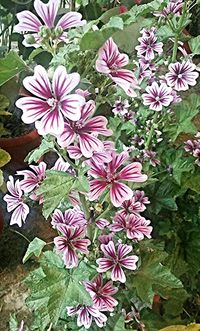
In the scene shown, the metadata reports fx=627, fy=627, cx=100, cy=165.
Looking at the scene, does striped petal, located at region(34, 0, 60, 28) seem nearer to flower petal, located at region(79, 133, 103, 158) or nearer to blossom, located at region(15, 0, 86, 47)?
blossom, located at region(15, 0, 86, 47)

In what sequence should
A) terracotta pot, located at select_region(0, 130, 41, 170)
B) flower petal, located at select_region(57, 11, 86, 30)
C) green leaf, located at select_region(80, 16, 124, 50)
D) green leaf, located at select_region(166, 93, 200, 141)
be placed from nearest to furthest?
green leaf, located at select_region(80, 16, 124, 50) < flower petal, located at select_region(57, 11, 86, 30) < green leaf, located at select_region(166, 93, 200, 141) < terracotta pot, located at select_region(0, 130, 41, 170)

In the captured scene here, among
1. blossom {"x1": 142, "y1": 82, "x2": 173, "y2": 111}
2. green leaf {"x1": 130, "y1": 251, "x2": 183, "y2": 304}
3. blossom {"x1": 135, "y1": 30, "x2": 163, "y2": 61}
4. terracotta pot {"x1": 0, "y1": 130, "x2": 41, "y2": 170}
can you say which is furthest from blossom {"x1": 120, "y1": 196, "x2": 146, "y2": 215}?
terracotta pot {"x1": 0, "y1": 130, "x2": 41, "y2": 170}

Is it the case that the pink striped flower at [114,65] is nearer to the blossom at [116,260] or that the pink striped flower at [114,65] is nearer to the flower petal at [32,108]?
the flower petal at [32,108]

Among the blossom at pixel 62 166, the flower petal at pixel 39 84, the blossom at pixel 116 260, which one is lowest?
the blossom at pixel 116 260

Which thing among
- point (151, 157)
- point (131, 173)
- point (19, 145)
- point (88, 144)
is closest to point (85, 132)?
point (88, 144)

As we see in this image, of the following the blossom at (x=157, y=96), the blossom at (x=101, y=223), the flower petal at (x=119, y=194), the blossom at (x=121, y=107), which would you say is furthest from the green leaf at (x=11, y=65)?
the blossom at (x=121, y=107)

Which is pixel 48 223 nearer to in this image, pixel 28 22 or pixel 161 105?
pixel 161 105

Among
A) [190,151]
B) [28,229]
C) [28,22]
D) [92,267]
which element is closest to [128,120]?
[190,151]

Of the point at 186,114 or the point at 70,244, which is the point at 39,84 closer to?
the point at 70,244
